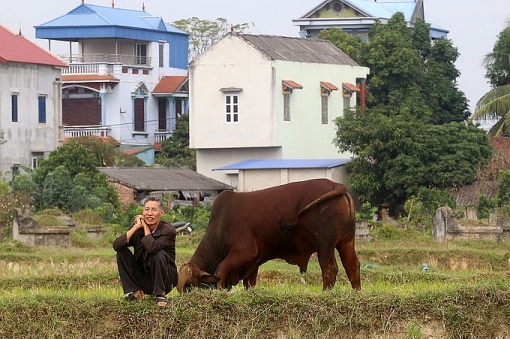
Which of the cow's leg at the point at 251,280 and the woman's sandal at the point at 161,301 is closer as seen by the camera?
the woman's sandal at the point at 161,301

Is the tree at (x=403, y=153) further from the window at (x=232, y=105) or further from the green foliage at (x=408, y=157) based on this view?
the window at (x=232, y=105)

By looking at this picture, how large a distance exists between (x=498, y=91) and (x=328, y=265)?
112ft

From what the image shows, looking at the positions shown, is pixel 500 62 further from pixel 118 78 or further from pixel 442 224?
pixel 442 224

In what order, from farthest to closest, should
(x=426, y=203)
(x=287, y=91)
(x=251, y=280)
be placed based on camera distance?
(x=287, y=91), (x=426, y=203), (x=251, y=280)

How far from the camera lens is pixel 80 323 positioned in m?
11.3

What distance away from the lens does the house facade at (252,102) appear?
150 feet

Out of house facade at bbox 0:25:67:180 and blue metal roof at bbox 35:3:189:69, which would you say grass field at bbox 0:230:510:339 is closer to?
house facade at bbox 0:25:67:180

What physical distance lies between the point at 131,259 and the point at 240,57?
34.3m

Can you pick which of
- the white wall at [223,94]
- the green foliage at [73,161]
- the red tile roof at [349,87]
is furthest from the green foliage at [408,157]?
the red tile roof at [349,87]

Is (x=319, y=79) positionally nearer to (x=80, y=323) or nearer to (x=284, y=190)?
(x=284, y=190)

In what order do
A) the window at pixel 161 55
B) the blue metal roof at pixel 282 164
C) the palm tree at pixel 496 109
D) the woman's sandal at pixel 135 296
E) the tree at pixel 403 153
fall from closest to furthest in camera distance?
the woman's sandal at pixel 135 296 < the tree at pixel 403 153 < the blue metal roof at pixel 282 164 < the palm tree at pixel 496 109 < the window at pixel 161 55

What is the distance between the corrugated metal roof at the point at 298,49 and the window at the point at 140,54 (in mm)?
12863

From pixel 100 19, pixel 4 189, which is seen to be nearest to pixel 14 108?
pixel 4 189

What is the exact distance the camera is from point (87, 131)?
57.9 meters
